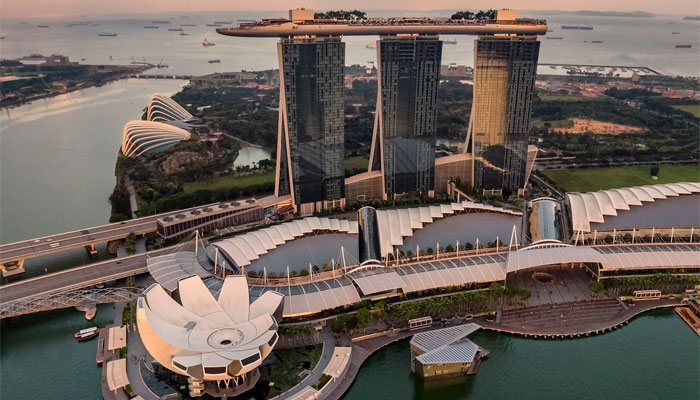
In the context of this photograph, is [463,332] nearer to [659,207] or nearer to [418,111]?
[659,207]

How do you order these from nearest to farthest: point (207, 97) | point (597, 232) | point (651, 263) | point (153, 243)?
point (651, 263) → point (597, 232) → point (153, 243) → point (207, 97)

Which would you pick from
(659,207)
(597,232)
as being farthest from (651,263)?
(659,207)

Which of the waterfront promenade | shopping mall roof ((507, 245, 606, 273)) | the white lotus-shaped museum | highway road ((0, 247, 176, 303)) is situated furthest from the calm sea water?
highway road ((0, 247, 176, 303))

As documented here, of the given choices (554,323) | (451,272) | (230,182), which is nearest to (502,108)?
(451,272)

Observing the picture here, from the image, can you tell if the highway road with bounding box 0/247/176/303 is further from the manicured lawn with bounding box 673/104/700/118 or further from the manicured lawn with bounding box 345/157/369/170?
the manicured lawn with bounding box 673/104/700/118

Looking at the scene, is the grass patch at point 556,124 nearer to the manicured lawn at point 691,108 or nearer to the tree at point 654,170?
the manicured lawn at point 691,108

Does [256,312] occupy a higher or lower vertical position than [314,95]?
lower

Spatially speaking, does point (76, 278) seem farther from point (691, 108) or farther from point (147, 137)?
point (691, 108)
